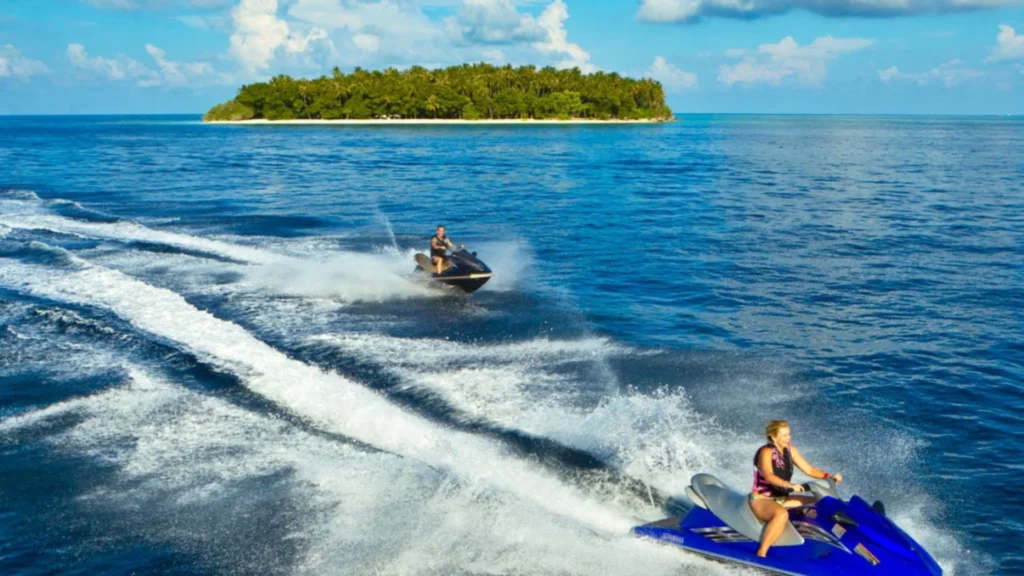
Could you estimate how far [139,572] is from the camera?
9102 mm

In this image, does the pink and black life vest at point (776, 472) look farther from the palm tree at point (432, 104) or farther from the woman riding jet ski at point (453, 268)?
the palm tree at point (432, 104)

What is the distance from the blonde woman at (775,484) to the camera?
28.3 feet

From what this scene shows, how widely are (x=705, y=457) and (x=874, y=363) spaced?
6.92 meters

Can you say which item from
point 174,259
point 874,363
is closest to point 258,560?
point 874,363

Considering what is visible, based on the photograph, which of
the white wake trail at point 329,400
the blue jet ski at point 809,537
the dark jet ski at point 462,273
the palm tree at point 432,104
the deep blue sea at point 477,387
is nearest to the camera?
the blue jet ski at point 809,537

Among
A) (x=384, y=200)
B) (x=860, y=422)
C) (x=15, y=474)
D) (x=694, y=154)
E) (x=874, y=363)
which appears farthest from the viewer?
(x=694, y=154)

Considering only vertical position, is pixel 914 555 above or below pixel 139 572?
above

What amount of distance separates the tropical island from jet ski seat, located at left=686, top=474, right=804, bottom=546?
164 m

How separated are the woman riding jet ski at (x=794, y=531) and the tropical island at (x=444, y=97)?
165m

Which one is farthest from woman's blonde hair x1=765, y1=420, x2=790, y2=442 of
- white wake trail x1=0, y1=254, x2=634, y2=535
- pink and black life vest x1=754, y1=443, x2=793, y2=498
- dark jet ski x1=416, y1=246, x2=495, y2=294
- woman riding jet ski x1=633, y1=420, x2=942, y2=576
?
dark jet ski x1=416, y1=246, x2=495, y2=294

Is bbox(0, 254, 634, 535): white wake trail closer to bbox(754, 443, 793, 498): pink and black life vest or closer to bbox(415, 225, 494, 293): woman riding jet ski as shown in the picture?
bbox(754, 443, 793, 498): pink and black life vest

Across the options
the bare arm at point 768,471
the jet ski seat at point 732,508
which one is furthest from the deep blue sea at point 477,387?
the bare arm at point 768,471

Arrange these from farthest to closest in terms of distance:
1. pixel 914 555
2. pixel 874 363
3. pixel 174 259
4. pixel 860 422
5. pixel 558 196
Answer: pixel 558 196, pixel 174 259, pixel 874 363, pixel 860 422, pixel 914 555

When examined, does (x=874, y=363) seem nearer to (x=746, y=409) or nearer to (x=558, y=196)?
(x=746, y=409)
